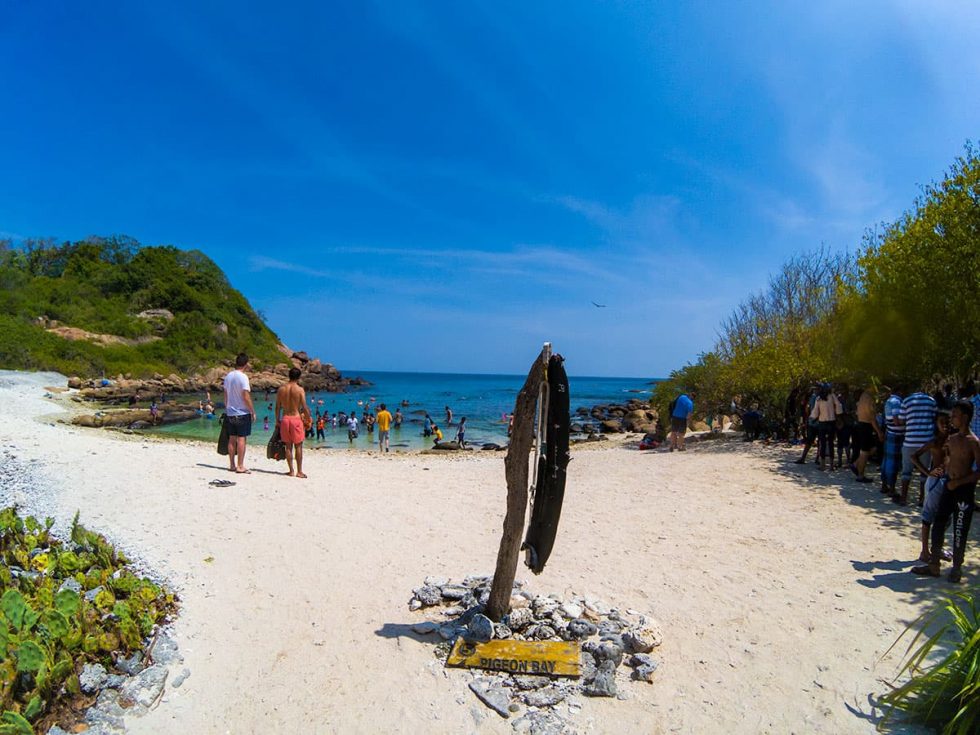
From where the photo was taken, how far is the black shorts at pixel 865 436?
445 inches

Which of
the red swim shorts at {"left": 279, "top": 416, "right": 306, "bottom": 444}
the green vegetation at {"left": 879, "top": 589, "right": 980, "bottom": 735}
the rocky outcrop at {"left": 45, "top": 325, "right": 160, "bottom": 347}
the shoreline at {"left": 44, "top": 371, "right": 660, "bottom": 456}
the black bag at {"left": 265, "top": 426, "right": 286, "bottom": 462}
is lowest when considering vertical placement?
the shoreline at {"left": 44, "top": 371, "right": 660, "bottom": 456}

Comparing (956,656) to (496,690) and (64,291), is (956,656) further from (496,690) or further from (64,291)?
(64,291)

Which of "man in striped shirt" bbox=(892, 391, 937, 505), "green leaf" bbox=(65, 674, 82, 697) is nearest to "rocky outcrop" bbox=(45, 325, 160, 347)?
"green leaf" bbox=(65, 674, 82, 697)

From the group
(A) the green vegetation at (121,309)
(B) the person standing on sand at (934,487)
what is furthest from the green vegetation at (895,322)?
(A) the green vegetation at (121,309)

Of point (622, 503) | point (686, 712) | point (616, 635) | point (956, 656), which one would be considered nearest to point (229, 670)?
point (616, 635)

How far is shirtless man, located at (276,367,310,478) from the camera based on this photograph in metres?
10.4

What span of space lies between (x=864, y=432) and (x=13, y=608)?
13415 mm

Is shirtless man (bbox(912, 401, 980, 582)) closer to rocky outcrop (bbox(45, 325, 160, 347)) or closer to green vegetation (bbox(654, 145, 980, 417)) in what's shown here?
green vegetation (bbox(654, 145, 980, 417))

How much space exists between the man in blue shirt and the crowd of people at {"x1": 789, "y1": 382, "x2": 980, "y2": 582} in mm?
3249

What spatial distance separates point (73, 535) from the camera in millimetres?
6645

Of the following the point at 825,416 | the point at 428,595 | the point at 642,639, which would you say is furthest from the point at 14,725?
the point at 825,416

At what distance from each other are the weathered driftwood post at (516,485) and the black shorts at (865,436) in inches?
370

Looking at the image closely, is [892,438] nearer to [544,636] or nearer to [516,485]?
[544,636]

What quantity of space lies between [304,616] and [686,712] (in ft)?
11.9
